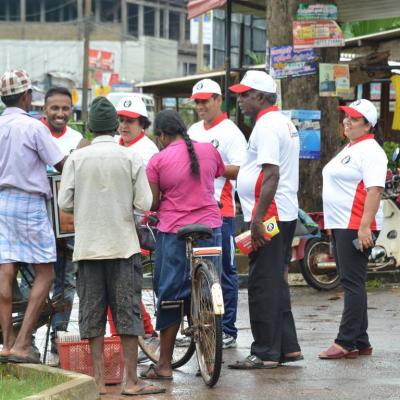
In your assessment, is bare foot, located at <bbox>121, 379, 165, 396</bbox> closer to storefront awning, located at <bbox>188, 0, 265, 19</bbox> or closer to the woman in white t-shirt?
the woman in white t-shirt

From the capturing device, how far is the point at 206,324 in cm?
748

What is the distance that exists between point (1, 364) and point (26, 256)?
755mm

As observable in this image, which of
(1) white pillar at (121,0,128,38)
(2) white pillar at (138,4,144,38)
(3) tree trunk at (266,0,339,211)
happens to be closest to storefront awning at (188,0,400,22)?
(3) tree trunk at (266,0,339,211)

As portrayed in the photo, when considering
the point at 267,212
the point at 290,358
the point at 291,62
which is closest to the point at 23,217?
the point at 267,212

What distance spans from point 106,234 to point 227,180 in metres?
2.09

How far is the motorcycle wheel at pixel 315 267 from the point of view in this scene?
1242 centimetres

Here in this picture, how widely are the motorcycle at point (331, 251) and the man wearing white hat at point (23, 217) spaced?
4800 millimetres

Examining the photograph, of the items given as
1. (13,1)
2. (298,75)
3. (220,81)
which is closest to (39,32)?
(13,1)

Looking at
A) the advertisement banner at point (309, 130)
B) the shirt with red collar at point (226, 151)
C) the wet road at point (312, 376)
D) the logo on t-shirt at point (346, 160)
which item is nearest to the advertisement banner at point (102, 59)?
the advertisement banner at point (309, 130)

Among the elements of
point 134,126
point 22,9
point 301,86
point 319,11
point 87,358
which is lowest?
point 87,358

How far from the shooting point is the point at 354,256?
8.28 m

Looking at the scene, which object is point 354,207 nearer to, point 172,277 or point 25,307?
point 172,277

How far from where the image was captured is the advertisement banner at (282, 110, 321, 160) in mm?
12755

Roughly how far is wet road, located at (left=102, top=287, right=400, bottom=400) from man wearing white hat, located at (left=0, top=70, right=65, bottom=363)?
78 centimetres
